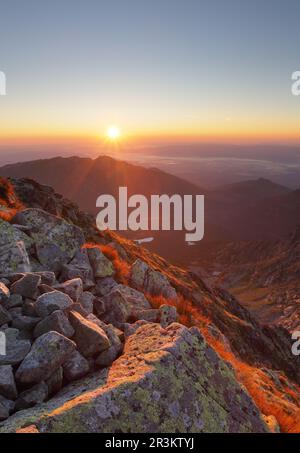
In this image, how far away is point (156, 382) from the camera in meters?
6.71

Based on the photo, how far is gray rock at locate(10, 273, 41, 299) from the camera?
9039mm

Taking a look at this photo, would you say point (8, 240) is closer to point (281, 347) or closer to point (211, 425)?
point (211, 425)

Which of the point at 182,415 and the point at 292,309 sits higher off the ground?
the point at 182,415

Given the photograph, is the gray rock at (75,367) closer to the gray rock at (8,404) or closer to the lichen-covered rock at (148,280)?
the gray rock at (8,404)

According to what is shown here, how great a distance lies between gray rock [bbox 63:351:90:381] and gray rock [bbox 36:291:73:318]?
3.74 ft

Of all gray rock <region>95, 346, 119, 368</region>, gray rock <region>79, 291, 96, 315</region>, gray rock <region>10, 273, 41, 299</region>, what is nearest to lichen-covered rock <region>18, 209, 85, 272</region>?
gray rock <region>79, 291, 96, 315</region>

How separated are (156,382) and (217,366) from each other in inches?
72.2

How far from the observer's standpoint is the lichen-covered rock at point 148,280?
52.1ft

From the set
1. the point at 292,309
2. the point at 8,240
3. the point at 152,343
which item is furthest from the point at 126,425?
the point at 292,309

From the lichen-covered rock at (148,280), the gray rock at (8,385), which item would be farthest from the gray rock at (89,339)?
the lichen-covered rock at (148,280)

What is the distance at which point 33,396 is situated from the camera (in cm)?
677

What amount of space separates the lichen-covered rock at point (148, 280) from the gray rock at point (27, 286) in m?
6.77
